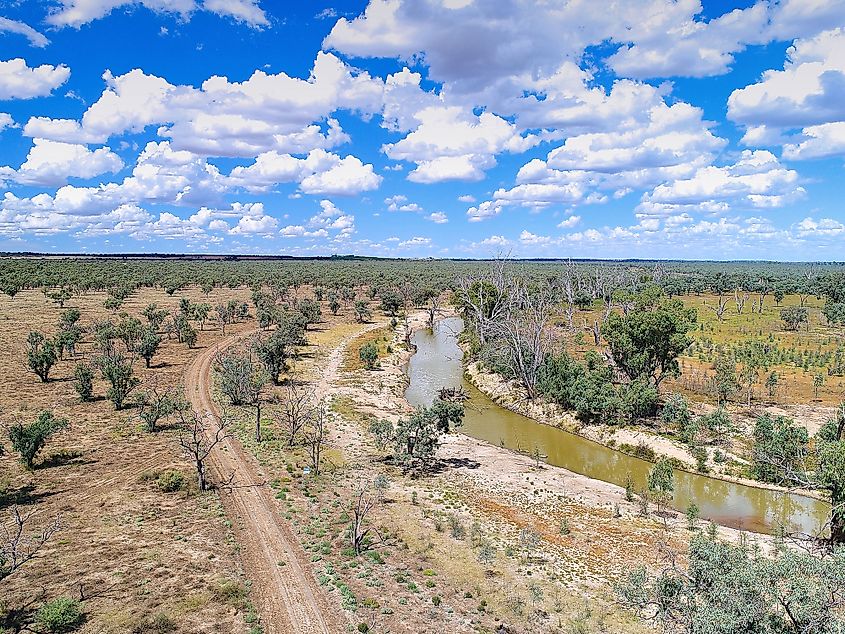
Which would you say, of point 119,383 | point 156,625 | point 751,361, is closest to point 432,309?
point 751,361

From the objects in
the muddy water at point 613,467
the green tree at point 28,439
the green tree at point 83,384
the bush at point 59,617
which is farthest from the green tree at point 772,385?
the green tree at point 83,384

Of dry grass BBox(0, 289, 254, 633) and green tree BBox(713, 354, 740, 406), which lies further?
green tree BBox(713, 354, 740, 406)

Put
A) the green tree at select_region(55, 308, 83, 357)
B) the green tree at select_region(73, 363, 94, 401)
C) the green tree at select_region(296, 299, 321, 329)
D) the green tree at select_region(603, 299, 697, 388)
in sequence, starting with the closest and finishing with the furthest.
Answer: the green tree at select_region(73, 363, 94, 401)
the green tree at select_region(603, 299, 697, 388)
the green tree at select_region(55, 308, 83, 357)
the green tree at select_region(296, 299, 321, 329)

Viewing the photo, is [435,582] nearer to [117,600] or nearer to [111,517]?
[117,600]

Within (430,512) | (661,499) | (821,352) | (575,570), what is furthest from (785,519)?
(821,352)

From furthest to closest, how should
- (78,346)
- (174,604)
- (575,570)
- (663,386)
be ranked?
1. (78,346)
2. (663,386)
3. (575,570)
4. (174,604)

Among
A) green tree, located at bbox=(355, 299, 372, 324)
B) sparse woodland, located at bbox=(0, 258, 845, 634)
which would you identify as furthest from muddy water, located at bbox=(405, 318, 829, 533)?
green tree, located at bbox=(355, 299, 372, 324)

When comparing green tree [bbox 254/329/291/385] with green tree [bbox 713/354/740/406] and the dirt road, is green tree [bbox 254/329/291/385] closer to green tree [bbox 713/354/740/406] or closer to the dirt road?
the dirt road
